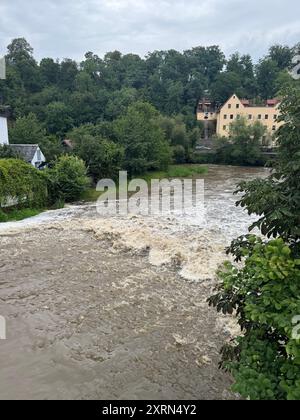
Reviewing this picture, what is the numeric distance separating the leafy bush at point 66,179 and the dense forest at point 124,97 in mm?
3670

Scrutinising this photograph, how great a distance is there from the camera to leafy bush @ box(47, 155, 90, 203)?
18.7m

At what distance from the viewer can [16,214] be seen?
51.5ft

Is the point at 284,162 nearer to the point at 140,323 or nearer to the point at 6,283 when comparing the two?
the point at 140,323

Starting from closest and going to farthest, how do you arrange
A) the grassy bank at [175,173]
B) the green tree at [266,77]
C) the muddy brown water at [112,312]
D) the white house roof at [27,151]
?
the muddy brown water at [112,312]
the white house roof at [27,151]
the grassy bank at [175,173]
the green tree at [266,77]

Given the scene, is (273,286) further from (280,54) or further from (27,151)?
(280,54)

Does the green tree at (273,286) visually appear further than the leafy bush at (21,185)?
No

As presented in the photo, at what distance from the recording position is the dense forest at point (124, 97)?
87.4ft

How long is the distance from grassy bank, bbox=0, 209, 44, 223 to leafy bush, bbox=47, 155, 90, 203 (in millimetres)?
2332

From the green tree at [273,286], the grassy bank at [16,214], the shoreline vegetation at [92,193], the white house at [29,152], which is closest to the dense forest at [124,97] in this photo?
the shoreline vegetation at [92,193]

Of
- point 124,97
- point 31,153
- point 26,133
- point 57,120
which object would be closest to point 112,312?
point 31,153

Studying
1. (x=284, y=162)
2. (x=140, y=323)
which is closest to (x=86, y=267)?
(x=140, y=323)

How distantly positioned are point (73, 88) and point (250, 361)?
5450cm

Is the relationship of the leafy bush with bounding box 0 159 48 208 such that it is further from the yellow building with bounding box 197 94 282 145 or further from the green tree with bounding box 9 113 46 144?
the yellow building with bounding box 197 94 282 145

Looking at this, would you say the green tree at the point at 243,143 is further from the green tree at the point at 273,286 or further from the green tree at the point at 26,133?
the green tree at the point at 273,286
